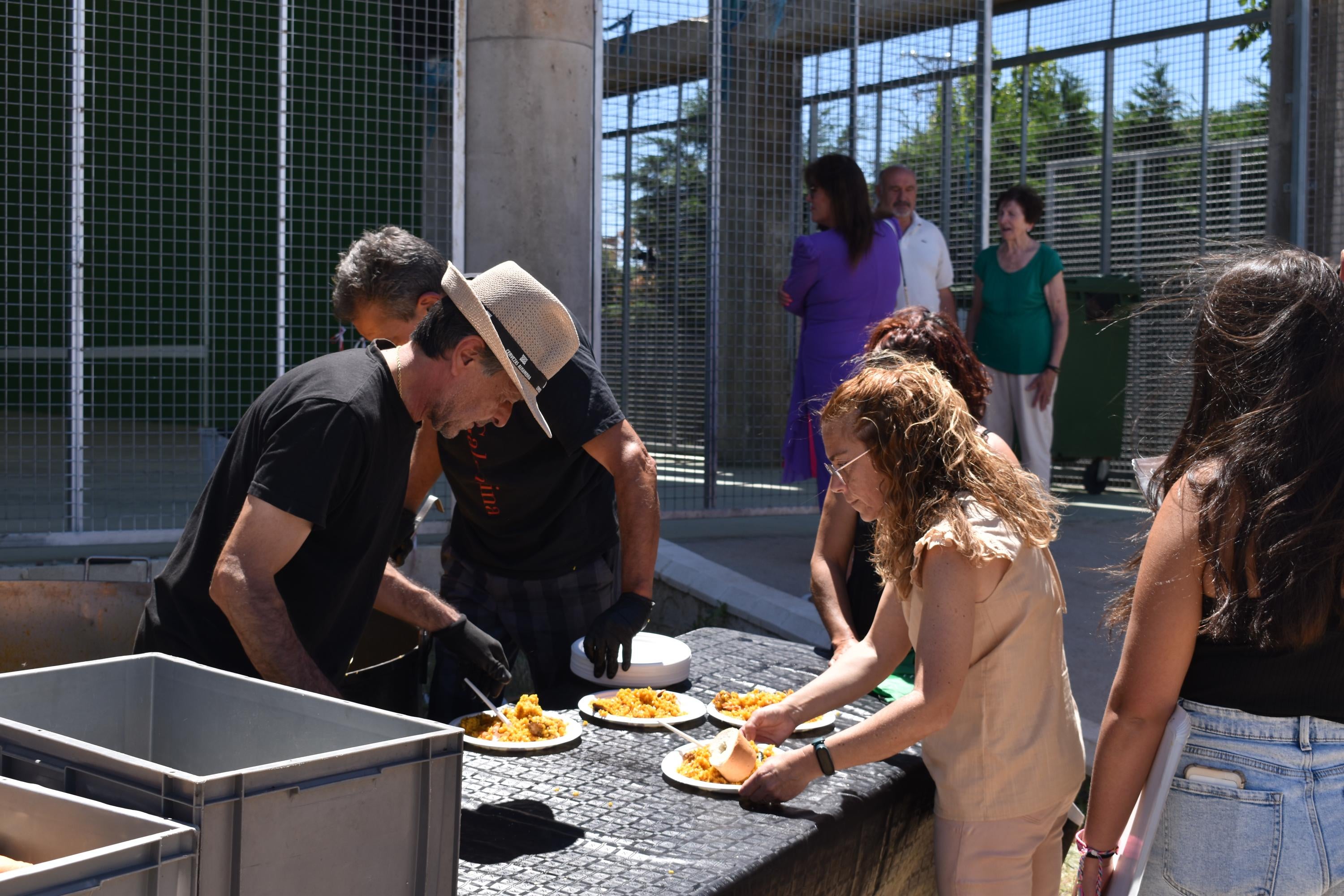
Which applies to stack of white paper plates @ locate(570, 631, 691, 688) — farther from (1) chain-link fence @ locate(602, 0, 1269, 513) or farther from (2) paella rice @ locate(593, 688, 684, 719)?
(1) chain-link fence @ locate(602, 0, 1269, 513)

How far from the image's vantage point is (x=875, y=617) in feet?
8.45

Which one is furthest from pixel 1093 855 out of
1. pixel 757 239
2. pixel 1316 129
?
pixel 1316 129

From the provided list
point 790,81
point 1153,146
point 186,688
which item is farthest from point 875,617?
point 1153,146

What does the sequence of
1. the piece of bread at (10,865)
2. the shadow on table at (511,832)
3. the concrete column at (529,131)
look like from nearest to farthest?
1. the piece of bread at (10,865)
2. the shadow on table at (511,832)
3. the concrete column at (529,131)

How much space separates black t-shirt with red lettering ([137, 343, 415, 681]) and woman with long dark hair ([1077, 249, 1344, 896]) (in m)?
1.32

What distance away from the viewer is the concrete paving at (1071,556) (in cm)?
506

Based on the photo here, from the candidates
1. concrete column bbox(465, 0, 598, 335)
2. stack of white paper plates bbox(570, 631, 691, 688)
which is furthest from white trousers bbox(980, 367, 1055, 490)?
stack of white paper plates bbox(570, 631, 691, 688)

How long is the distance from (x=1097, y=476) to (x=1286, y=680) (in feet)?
27.6

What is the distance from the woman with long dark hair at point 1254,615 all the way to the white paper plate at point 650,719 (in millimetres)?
940

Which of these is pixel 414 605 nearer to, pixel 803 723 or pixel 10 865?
pixel 803 723

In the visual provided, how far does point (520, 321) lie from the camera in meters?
2.28

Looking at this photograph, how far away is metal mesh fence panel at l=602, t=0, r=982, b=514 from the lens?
7.36 m

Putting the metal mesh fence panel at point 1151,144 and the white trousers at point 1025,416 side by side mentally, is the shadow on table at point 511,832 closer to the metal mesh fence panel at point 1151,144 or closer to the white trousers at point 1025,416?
the white trousers at point 1025,416

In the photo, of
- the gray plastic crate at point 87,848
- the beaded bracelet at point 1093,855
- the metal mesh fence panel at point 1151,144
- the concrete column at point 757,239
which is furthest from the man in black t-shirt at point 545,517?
the metal mesh fence panel at point 1151,144
